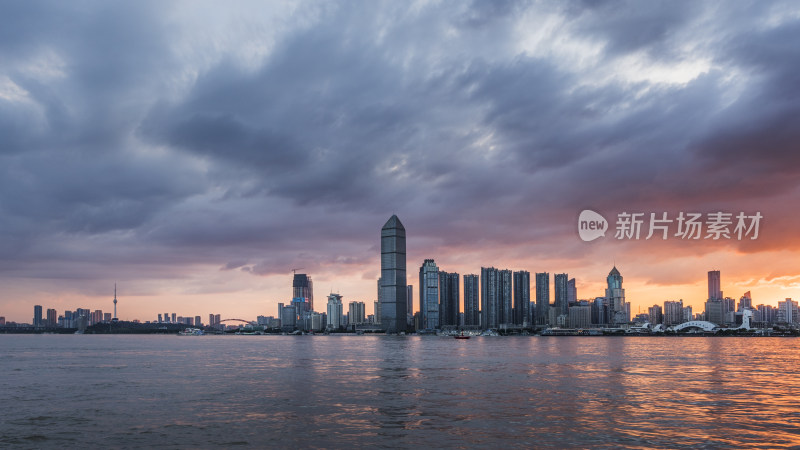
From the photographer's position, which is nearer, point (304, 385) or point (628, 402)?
point (628, 402)

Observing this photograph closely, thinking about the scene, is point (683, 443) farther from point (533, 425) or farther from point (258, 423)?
point (258, 423)

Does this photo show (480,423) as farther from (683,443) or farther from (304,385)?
(304,385)

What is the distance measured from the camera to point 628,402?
62.7 m

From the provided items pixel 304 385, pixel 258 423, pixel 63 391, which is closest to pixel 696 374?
pixel 304 385

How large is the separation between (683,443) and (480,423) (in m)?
14.8

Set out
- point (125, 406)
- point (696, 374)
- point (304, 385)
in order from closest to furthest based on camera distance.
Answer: point (125, 406) → point (304, 385) → point (696, 374)

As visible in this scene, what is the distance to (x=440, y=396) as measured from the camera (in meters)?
67.9

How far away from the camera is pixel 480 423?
1954 inches

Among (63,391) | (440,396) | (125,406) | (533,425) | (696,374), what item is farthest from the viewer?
(696,374)

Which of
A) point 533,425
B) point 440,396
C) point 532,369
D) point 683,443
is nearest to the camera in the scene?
point 683,443

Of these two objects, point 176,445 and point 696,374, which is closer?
point 176,445

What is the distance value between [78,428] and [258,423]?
46.0 feet

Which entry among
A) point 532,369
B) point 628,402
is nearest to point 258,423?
point 628,402

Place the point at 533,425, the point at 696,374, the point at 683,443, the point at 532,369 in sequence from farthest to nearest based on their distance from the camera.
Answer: the point at 532,369 → the point at 696,374 → the point at 533,425 → the point at 683,443
